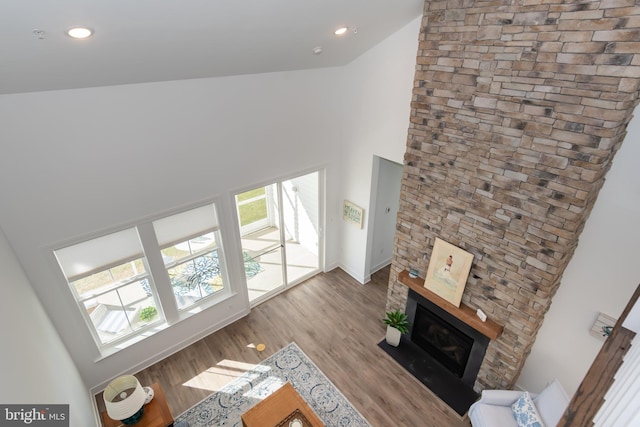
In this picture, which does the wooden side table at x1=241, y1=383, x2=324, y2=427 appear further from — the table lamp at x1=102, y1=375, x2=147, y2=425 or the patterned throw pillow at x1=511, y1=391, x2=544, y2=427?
the patterned throw pillow at x1=511, y1=391, x2=544, y2=427

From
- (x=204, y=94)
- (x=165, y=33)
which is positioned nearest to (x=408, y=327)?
(x=204, y=94)

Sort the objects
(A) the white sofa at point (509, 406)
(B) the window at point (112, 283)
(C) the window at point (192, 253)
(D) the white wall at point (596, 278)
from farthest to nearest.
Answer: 1. (C) the window at point (192, 253)
2. (B) the window at point (112, 283)
3. (A) the white sofa at point (509, 406)
4. (D) the white wall at point (596, 278)

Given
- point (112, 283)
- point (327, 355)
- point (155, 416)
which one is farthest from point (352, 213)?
point (155, 416)

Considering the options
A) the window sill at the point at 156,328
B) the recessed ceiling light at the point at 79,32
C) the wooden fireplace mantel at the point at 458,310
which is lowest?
the window sill at the point at 156,328

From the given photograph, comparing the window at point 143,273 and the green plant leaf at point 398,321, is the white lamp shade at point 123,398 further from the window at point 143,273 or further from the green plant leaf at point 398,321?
the green plant leaf at point 398,321

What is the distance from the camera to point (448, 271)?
176 inches

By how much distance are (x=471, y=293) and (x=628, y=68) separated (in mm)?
2778

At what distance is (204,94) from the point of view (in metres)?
4.17

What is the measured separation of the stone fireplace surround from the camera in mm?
2848

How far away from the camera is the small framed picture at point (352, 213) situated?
20.3 ft

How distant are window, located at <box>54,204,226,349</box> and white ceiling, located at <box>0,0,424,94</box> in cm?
187

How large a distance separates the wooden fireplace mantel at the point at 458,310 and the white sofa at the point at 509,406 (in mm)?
676

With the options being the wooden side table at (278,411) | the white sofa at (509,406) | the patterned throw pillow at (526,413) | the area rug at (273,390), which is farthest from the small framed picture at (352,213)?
the patterned throw pillow at (526,413)

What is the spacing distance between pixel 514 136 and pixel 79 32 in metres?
3.84
